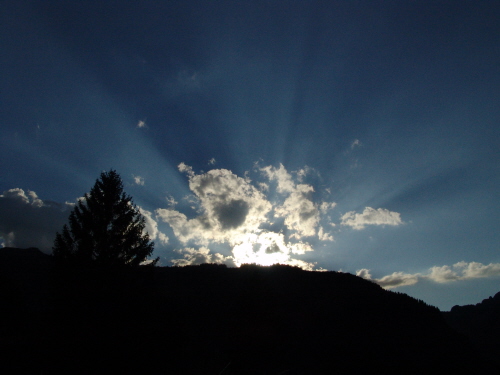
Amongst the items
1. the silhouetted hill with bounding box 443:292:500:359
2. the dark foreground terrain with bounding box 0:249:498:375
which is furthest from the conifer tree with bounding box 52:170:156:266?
the silhouetted hill with bounding box 443:292:500:359

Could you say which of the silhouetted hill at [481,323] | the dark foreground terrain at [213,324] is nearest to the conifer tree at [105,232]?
the dark foreground terrain at [213,324]

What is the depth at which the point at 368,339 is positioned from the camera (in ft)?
130

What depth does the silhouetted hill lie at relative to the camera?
11588 cm

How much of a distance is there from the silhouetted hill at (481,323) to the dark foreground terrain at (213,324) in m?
99.2

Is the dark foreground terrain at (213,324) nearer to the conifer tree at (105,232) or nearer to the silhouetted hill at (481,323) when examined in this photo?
the conifer tree at (105,232)

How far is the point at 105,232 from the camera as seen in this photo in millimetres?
13500

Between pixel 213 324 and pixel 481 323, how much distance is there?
17284 cm

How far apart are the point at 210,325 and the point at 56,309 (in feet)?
101

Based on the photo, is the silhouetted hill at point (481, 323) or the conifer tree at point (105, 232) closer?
the conifer tree at point (105, 232)

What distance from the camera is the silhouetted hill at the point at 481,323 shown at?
116m

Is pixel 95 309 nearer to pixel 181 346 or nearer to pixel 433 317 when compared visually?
pixel 181 346

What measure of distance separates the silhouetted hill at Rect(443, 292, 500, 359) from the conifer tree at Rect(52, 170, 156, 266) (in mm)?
147250

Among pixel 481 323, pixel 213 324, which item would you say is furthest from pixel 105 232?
pixel 481 323

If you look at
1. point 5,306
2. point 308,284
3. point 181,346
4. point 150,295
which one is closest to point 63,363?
point 150,295
